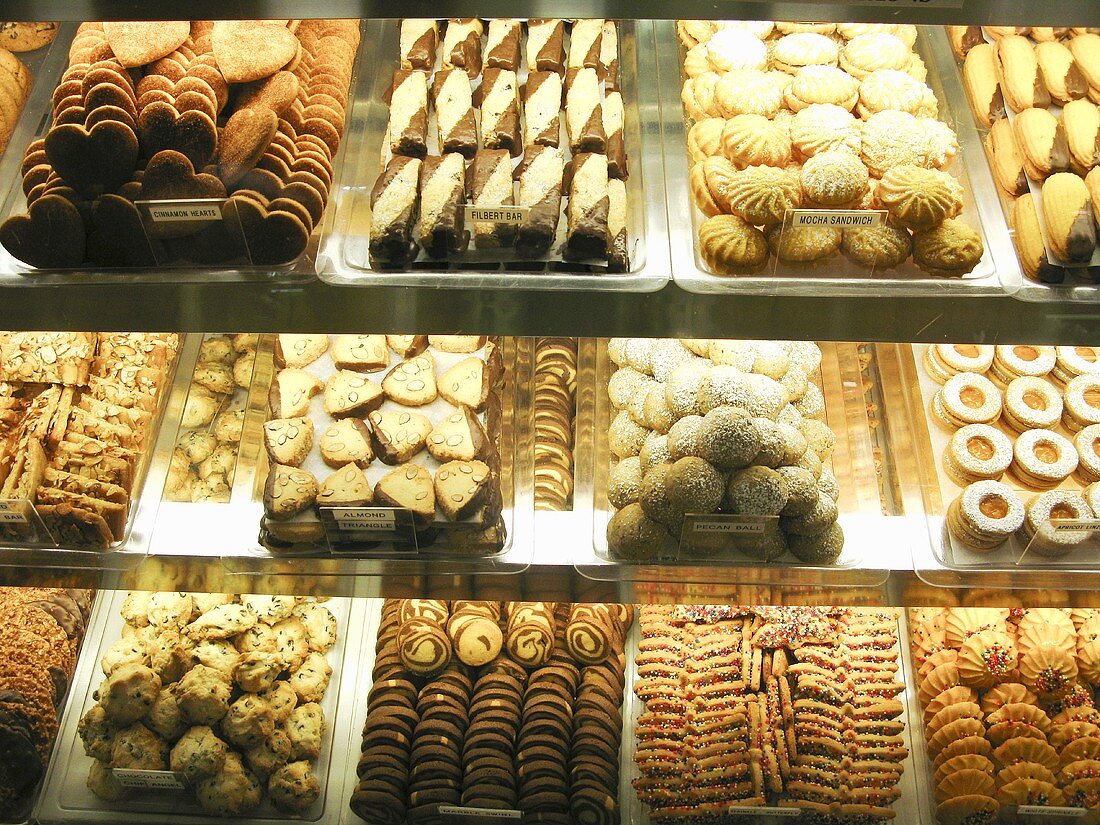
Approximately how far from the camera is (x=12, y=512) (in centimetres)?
179

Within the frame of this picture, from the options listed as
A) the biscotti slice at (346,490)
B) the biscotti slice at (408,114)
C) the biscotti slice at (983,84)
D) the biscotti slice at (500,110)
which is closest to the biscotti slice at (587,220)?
the biscotti slice at (500,110)

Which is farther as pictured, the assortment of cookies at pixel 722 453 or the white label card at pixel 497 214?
the assortment of cookies at pixel 722 453

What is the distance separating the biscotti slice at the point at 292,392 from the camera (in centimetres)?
197

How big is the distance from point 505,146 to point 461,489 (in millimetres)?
670

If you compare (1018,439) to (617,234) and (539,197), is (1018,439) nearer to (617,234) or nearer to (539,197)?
(617,234)

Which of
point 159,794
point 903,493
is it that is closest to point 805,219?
point 903,493

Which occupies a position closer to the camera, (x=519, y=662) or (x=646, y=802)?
(x=646, y=802)

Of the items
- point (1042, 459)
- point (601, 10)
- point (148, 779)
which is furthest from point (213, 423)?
point (1042, 459)

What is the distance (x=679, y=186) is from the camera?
1.90 m

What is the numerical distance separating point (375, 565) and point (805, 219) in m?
0.98

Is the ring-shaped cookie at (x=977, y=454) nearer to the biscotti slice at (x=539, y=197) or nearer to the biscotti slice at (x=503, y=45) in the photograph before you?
the biscotti slice at (x=539, y=197)

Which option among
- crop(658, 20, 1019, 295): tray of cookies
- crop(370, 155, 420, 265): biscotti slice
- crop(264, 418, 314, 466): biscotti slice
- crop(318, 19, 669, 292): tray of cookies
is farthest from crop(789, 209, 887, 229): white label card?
crop(264, 418, 314, 466): biscotti slice

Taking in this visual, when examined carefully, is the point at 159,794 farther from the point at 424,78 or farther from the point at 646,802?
the point at 424,78

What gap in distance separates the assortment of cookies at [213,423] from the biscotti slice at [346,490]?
0.35 m
